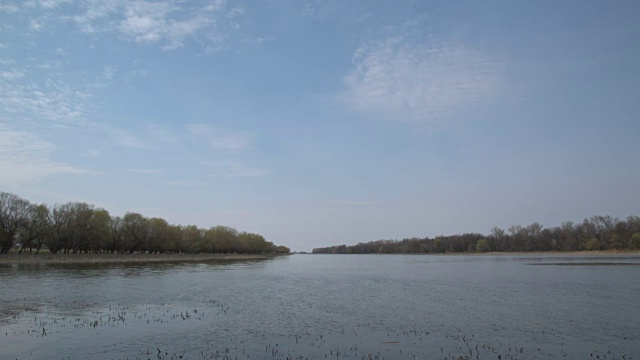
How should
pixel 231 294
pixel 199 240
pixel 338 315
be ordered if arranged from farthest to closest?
pixel 199 240
pixel 231 294
pixel 338 315

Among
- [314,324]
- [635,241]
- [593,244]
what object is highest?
[635,241]

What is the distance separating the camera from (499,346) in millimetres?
18203

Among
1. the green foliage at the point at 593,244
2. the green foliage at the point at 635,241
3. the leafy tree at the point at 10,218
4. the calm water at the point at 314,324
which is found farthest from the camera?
the green foliage at the point at 593,244

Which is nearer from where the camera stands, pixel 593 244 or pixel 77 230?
A: pixel 77 230

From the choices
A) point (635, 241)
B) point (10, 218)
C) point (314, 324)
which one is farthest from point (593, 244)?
point (10, 218)

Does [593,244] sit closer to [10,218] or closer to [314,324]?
[314,324]

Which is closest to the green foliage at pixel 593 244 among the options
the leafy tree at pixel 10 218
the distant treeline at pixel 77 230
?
the distant treeline at pixel 77 230

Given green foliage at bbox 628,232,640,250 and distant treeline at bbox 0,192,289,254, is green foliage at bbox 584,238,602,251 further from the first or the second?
distant treeline at bbox 0,192,289,254

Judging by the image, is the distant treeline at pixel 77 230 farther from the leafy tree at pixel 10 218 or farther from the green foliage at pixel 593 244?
the green foliage at pixel 593 244

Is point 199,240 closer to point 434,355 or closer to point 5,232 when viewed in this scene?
point 5,232

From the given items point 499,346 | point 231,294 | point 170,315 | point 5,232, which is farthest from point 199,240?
point 499,346

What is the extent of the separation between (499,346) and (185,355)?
13.1 m

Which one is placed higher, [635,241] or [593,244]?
[635,241]

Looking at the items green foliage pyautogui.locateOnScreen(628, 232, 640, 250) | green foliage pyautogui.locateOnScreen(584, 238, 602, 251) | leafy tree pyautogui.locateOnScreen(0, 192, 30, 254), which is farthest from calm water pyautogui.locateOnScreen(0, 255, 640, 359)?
green foliage pyautogui.locateOnScreen(584, 238, 602, 251)
